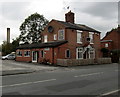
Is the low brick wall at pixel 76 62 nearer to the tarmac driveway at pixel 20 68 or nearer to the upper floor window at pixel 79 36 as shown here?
the tarmac driveway at pixel 20 68

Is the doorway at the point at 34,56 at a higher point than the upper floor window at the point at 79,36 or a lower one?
lower

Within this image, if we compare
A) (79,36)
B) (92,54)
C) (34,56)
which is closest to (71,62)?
(79,36)

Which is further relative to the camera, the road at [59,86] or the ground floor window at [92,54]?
the ground floor window at [92,54]

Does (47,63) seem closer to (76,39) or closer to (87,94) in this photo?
(76,39)

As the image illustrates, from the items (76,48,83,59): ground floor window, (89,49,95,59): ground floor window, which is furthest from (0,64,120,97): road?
(89,49,95,59): ground floor window

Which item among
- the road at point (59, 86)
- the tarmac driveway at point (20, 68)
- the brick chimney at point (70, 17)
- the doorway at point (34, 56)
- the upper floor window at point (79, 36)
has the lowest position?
the road at point (59, 86)

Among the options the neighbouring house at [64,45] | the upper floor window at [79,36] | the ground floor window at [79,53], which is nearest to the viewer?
the neighbouring house at [64,45]

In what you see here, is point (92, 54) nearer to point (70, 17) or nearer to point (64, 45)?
point (64, 45)

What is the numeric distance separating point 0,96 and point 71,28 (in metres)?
25.0

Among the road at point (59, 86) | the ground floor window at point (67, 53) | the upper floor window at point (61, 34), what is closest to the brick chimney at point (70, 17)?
the upper floor window at point (61, 34)

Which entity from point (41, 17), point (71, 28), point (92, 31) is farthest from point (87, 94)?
point (41, 17)

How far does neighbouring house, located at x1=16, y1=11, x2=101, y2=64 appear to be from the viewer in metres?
29.2

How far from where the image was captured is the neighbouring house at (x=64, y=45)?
29.2 m

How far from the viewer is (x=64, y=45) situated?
29.5 meters
